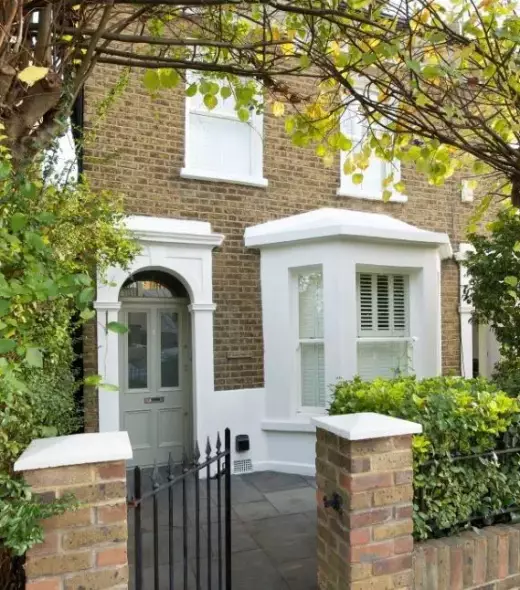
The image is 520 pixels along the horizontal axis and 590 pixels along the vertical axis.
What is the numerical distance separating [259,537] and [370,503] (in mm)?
2203

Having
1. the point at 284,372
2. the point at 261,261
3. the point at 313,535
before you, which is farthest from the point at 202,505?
the point at 261,261

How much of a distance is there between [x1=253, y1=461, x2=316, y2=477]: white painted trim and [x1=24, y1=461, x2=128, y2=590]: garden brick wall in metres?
4.55

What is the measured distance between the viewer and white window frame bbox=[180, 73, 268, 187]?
20.5 ft

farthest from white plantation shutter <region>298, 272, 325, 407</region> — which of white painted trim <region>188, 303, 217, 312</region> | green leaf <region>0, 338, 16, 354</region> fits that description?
green leaf <region>0, 338, 16, 354</region>

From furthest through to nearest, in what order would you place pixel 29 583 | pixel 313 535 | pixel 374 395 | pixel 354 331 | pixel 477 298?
pixel 354 331 < pixel 477 298 < pixel 313 535 < pixel 374 395 < pixel 29 583

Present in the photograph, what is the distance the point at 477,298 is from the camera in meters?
5.61

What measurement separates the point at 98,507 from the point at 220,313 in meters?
4.47

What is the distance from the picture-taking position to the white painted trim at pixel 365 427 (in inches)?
93.0

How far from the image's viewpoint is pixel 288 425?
6371 mm

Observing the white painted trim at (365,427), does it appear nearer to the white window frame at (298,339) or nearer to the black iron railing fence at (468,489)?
the black iron railing fence at (468,489)

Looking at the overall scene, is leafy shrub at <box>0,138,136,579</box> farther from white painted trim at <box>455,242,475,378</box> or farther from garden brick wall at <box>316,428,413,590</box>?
white painted trim at <box>455,242,475,378</box>

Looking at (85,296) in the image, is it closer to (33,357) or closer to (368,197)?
(33,357)

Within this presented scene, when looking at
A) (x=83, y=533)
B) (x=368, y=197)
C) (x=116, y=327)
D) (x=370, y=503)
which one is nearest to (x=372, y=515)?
(x=370, y=503)

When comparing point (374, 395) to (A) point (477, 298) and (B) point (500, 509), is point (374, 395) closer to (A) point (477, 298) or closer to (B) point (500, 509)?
(B) point (500, 509)
